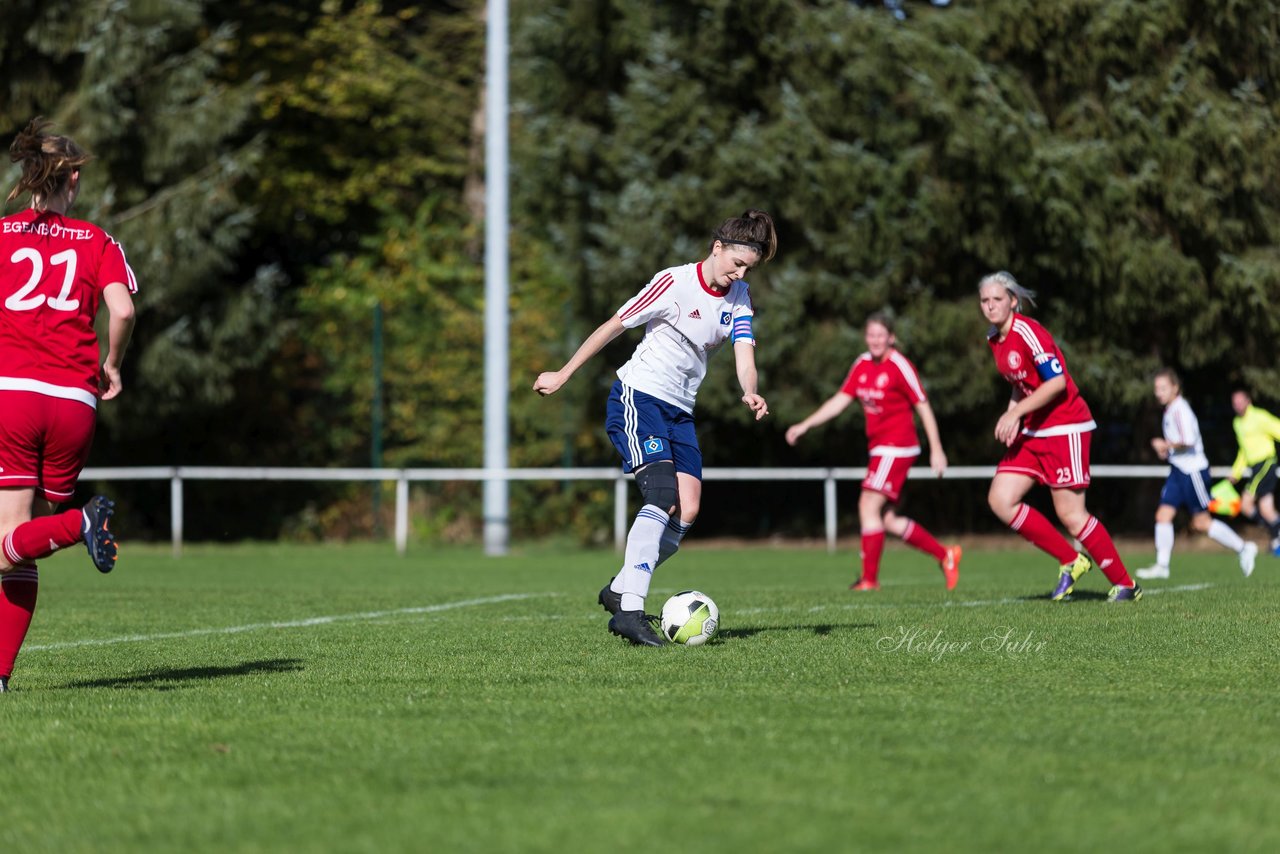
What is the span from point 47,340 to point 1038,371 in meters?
5.82

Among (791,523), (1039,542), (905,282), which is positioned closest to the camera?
(1039,542)

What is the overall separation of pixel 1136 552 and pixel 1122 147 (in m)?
4.94

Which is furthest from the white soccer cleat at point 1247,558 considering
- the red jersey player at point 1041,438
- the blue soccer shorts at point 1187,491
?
the red jersey player at point 1041,438

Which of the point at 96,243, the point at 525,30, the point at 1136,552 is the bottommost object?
the point at 1136,552

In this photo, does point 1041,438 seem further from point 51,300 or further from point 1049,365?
point 51,300

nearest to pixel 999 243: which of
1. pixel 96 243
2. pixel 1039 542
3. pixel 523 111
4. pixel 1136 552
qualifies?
pixel 1136 552

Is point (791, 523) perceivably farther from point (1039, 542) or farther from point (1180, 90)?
point (1039, 542)

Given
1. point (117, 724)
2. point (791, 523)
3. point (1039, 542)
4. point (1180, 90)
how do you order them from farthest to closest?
1. point (791, 523)
2. point (1180, 90)
3. point (1039, 542)
4. point (117, 724)

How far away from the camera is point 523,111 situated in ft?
80.3

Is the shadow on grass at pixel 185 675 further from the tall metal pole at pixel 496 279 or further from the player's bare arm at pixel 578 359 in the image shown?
the tall metal pole at pixel 496 279

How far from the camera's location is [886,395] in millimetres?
12773

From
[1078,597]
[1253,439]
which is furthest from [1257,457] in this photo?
[1078,597]

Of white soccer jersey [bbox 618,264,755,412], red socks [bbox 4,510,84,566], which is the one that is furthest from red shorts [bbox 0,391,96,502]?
white soccer jersey [bbox 618,264,755,412]

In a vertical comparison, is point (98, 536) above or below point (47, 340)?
below
